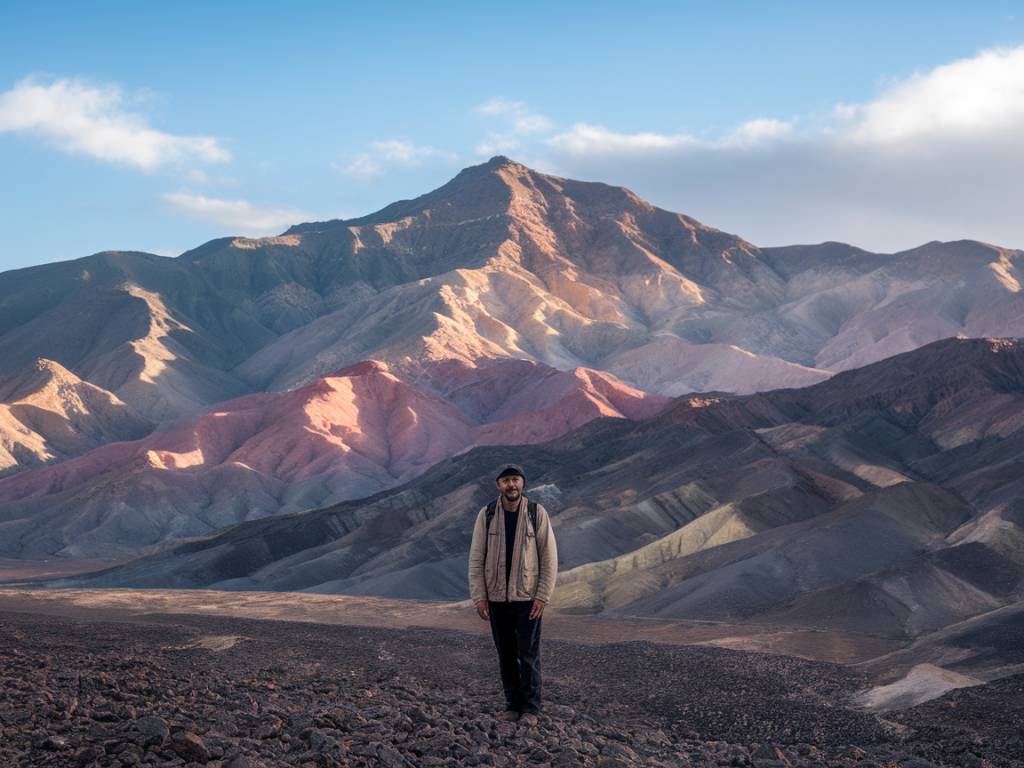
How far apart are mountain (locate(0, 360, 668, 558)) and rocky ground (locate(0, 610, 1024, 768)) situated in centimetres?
7259

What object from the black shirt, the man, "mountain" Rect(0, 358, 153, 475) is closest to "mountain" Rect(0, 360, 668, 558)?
"mountain" Rect(0, 358, 153, 475)

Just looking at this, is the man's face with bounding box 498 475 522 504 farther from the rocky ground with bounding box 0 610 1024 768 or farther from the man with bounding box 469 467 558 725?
the rocky ground with bounding box 0 610 1024 768

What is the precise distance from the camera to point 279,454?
114250 mm

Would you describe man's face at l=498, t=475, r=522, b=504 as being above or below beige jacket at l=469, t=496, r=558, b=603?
above

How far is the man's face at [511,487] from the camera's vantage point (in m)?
11.7

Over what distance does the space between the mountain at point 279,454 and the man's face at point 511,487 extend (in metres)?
84.1

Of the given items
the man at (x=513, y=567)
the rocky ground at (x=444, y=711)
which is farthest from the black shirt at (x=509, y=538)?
the rocky ground at (x=444, y=711)

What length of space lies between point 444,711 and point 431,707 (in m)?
0.30

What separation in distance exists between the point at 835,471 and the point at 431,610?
104 ft

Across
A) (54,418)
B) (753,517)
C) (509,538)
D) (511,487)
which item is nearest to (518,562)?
(509,538)

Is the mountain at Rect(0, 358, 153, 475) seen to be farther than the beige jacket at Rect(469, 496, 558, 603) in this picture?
Yes

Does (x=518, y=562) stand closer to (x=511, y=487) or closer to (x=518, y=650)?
(x=511, y=487)

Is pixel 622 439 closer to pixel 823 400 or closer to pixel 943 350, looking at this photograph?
pixel 823 400

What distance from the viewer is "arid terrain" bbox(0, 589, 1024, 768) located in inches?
399
